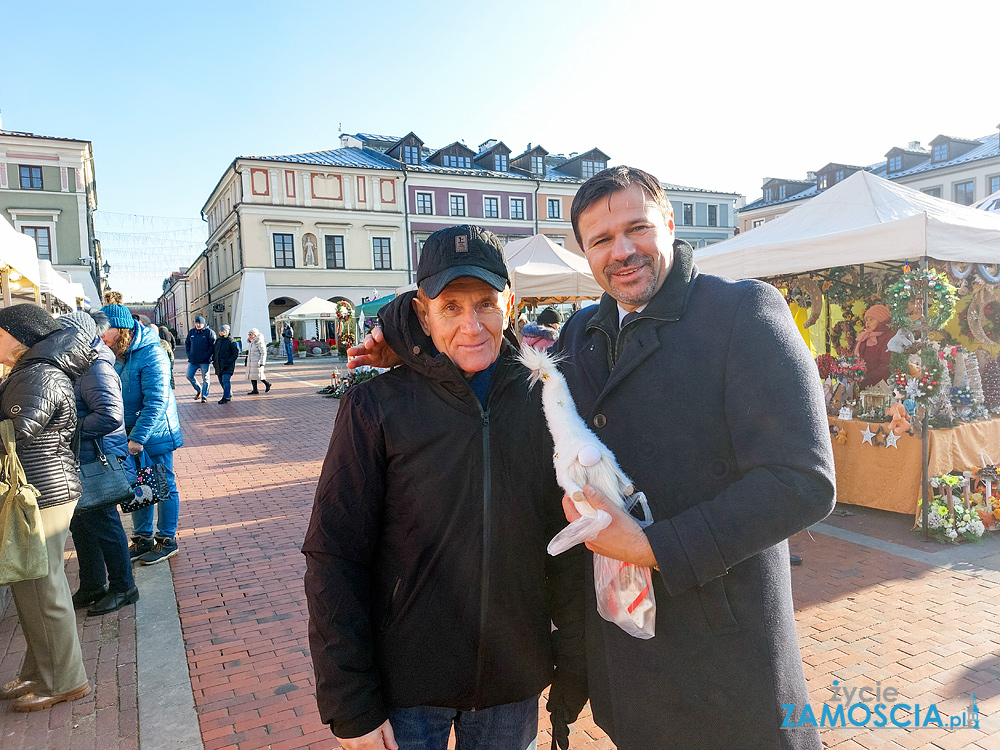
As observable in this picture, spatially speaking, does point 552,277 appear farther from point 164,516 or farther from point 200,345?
point 200,345

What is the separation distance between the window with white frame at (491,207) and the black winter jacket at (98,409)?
39490mm

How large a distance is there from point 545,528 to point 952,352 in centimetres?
592

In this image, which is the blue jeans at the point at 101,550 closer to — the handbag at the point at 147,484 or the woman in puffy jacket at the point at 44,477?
the handbag at the point at 147,484

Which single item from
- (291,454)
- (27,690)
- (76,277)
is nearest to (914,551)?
(27,690)

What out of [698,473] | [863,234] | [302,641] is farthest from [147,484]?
[863,234]

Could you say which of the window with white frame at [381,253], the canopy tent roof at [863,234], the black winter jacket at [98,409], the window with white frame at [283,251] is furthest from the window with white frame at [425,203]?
the black winter jacket at [98,409]

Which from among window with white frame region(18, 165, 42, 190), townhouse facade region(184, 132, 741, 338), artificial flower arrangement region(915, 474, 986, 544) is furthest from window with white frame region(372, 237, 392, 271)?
artificial flower arrangement region(915, 474, 986, 544)

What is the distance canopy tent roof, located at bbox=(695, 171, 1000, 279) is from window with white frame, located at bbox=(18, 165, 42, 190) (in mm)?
37731

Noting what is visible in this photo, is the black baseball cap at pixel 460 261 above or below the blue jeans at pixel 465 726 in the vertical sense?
above

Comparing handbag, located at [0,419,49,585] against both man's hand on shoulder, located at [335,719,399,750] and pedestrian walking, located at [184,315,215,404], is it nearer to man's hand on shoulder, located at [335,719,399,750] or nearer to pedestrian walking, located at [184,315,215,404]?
man's hand on shoulder, located at [335,719,399,750]

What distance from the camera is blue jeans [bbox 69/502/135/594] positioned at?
4176 mm

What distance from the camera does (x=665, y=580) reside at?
4.13 ft

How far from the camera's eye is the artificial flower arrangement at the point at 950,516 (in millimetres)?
5172

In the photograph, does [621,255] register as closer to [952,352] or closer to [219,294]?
[952,352]
